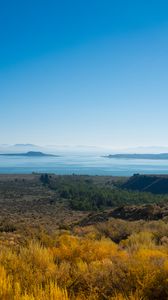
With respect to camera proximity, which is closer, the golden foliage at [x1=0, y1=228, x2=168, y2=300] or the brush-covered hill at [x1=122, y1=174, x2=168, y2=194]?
the golden foliage at [x1=0, y1=228, x2=168, y2=300]

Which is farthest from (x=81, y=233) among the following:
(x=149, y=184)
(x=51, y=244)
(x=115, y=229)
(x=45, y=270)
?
(x=149, y=184)

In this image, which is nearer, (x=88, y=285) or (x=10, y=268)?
(x=88, y=285)

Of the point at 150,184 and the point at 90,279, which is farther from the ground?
the point at 90,279

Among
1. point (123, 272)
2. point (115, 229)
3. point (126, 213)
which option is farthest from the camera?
point (126, 213)

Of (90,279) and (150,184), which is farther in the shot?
(150,184)

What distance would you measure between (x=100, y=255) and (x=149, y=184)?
301 ft

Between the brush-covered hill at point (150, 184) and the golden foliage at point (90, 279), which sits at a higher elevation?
the golden foliage at point (90, 279)

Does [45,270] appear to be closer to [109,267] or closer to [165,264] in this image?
[109,267]

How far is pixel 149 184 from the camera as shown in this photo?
324ft

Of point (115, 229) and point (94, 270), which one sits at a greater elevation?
point (94, 270)

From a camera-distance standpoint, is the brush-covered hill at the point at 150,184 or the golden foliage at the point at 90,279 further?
the brush-covered hill at the point at 150,184

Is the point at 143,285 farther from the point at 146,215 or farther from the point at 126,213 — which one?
the point at 126,213

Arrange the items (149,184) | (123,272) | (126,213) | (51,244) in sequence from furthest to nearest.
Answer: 1. (149,184)
2. (126,213)
3. (51,244)
4. (123,272)

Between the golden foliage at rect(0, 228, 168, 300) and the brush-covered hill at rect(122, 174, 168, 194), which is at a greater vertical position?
the golden foliage at rect(0, 228, 168, 300)
